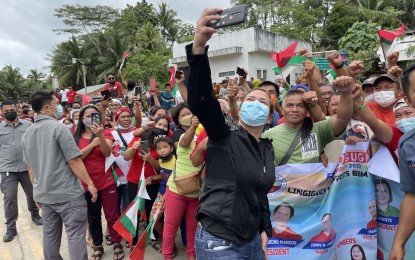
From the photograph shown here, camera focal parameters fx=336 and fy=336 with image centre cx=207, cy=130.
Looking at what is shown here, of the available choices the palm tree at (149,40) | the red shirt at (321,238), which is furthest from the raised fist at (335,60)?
the palm tree at (149,40)

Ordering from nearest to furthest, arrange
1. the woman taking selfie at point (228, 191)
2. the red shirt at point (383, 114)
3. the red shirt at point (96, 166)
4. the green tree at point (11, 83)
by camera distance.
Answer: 1. the woman taking selfie at point (228, 191)
2. the red shirt at point (383, 114)
3. the red shirt at point (96, 166)
4. the green tree at point (11, 83)

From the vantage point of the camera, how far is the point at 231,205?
1849 mm

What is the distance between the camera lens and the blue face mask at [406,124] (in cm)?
260

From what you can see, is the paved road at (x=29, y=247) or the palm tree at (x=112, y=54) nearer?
the paved road at (x=29, y=247)

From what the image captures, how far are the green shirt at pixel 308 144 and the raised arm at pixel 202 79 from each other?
123 cm

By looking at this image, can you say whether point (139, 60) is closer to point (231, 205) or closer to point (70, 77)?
point (70, 77)

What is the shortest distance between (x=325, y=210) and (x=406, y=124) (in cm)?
97

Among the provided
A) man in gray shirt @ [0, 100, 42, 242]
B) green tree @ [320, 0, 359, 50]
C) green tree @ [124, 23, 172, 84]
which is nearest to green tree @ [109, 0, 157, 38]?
green tree @ [124, 23, 172, 84]

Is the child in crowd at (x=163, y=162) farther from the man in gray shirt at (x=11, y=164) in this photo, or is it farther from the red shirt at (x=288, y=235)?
the man in gray shirt at (x=11, y=164)

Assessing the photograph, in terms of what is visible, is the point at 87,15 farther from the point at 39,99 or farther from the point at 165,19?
the point at 39,99

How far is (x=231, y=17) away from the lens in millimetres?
1458

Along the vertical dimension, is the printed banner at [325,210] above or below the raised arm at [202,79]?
below

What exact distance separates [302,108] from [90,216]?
3058mm

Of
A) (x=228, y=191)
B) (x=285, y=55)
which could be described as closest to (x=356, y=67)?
(x=228, y=191)
